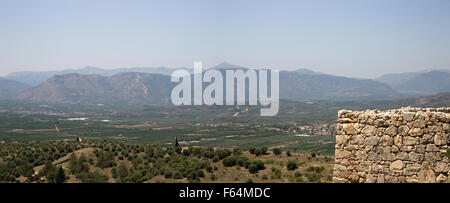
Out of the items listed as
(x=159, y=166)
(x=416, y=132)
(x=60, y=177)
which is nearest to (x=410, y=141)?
(x=416, y=132)

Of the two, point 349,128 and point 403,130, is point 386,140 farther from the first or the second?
point 349,128

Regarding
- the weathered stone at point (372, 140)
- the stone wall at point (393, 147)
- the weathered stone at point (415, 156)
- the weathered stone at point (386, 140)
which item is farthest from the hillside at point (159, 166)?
the weathered stone at point (415, 156)

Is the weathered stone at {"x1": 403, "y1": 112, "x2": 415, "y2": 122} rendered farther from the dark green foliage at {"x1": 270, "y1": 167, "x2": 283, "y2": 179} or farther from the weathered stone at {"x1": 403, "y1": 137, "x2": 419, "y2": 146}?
the dark green foliage at {"x1": 270, "y1": 167, "x2": 283, "y2": 179}

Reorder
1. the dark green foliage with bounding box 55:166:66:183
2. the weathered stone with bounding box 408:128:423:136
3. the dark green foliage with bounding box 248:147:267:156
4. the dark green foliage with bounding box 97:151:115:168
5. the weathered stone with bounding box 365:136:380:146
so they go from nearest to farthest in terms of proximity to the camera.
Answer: the weathered stone with bounding box 408:128:423:136, the weathered stone with bounding box 365:136:380:146, the dark green foliage with bounding box 55:166:66:183, the dark green foliage with bounding box 97:151:115:168, the dark green foliage with bounding box 248:147:267:156

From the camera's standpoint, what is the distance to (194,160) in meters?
27.0

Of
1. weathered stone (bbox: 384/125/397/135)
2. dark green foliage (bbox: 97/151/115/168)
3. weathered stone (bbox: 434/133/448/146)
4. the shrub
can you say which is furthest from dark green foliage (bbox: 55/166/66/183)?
weathered stone (bbox: 434/133/448/146)

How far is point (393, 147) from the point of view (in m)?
7.25

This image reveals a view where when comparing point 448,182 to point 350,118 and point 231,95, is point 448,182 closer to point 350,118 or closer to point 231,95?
point 350,118

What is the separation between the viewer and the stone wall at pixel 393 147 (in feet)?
22.9

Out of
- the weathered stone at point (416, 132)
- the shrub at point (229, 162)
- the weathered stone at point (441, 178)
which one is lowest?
the shrub at point (229, 162)

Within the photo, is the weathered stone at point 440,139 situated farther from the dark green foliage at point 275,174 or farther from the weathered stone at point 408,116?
the dark green foliage at point 275,174

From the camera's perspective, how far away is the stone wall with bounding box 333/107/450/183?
22.9 feet
